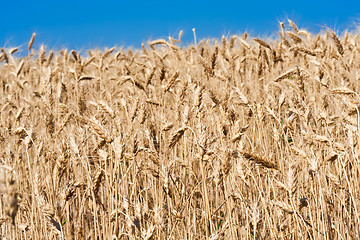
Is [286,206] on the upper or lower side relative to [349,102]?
lower

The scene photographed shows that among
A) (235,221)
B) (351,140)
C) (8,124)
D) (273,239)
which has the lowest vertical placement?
(273,239)

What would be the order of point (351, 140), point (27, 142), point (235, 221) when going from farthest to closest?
point (235, 221), point (27, 142), point (351, 140)

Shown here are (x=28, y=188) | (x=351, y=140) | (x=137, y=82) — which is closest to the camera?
(x=351, y=140)

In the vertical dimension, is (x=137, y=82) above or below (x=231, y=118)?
above

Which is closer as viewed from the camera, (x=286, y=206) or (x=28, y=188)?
(x=286, y=206)

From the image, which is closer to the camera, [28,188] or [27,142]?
[27,142]

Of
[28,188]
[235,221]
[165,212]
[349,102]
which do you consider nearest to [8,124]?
[28,188]

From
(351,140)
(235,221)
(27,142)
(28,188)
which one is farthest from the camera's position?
(28,188)

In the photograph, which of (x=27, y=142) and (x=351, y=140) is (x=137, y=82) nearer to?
(x=27, y=142)

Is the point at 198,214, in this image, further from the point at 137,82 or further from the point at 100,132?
the point at 137,82

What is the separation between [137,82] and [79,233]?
4.60ft

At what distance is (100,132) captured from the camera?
1396 mm

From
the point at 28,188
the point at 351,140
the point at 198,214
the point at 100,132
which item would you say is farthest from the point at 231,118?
the point at 28,188

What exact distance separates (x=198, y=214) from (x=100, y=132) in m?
1.07
